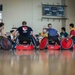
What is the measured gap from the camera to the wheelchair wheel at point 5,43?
8681mm

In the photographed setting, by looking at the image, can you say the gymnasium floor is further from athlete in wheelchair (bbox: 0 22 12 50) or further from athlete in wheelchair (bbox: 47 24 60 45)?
athlete in wheelchair (bbox: 47 24 60 45)

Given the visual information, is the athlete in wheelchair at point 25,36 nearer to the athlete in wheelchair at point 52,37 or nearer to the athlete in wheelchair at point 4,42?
the athlete in wheelchair at point 4,42

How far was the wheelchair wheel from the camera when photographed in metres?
8.68

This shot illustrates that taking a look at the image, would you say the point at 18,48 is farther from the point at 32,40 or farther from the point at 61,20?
the point at 61,20

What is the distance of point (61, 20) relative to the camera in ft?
42.1

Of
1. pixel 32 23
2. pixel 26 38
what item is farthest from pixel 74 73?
pixel 32 23

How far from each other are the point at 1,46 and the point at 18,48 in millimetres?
676

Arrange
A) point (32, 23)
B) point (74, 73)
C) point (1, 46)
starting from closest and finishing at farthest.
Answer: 1. point (74, 73)
2. point (1, 46)
3. point (32, 23)

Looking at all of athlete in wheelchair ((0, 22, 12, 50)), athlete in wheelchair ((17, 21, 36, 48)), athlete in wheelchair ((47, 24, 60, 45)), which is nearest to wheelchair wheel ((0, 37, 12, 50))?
athlete in wheelchair ((0, 22, 12, 50))

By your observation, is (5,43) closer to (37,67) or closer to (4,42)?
(4,42)

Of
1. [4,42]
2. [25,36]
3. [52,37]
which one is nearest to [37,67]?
[4,42]

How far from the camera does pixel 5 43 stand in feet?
28.7

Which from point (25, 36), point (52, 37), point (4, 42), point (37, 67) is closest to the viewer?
point (37, 67)

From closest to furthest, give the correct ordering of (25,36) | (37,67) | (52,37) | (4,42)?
1. (37,67)
2. (4,42)
3. (25,36)
4. (52,37)
